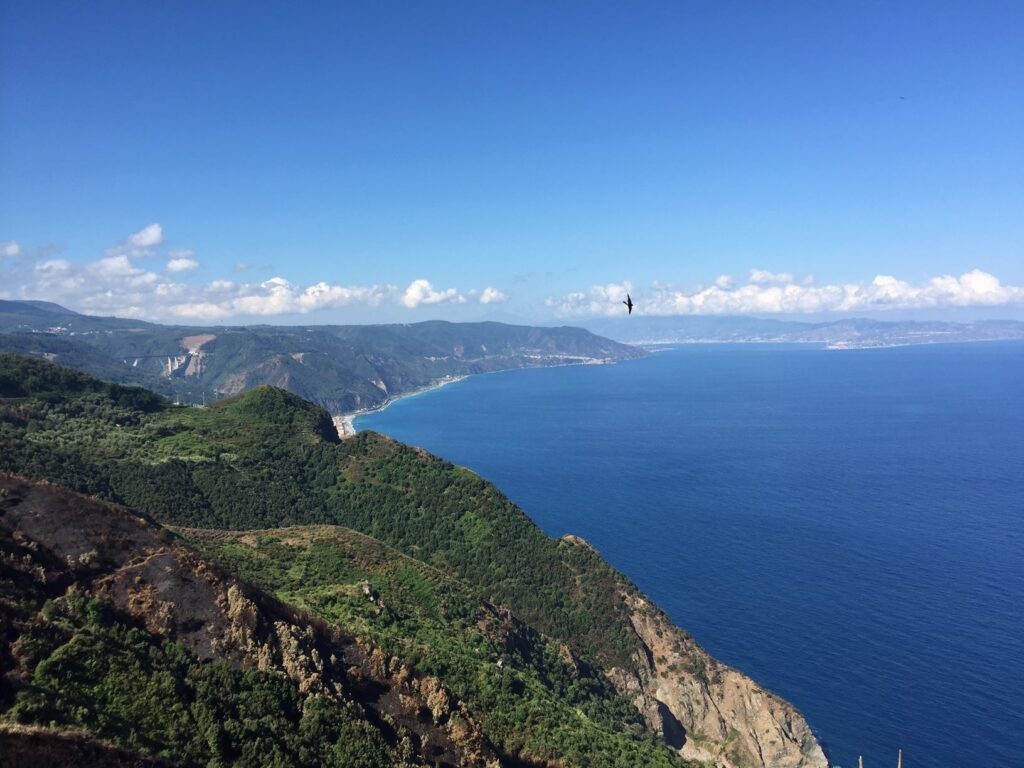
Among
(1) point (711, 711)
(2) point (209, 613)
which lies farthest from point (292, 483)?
(2) point (209, 613)

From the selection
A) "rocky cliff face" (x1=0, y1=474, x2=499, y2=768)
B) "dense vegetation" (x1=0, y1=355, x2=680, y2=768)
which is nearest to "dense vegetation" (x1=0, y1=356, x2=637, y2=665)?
"dense vegetation" (x1=0, y1=355, x2=680, y2=768)

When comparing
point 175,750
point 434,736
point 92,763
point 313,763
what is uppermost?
point 92,763

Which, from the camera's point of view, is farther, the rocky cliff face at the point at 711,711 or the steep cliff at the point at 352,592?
the rocky cliff face at the point at 711,711

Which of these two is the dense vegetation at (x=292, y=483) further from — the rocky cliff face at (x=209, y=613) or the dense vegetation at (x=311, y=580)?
the rocky cliff face at (x=209, y=613)

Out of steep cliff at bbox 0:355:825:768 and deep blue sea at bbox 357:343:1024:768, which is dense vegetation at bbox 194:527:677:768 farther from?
deep blue sea at bbox 357:343:1024:768

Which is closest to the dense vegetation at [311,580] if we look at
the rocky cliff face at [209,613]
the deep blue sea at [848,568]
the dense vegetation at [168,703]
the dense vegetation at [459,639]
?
the dense vegetation at [168,703]

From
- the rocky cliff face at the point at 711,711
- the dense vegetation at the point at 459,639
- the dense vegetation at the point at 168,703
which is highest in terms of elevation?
the dense vegetation at the point at 168,703

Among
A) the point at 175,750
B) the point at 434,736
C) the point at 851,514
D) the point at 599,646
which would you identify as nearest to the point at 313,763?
the point at 175,750

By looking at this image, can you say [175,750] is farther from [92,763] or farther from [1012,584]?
[1012,584]
